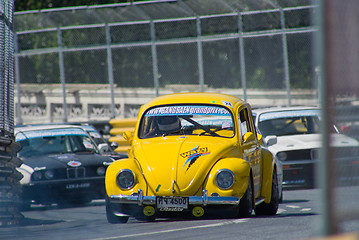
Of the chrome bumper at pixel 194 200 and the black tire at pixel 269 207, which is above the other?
the chrome bumper at pixel 194 200

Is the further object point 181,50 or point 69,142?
point 181,50

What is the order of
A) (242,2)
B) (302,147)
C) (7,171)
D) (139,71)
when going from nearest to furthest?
(7,171), (302,147), (242,2), (139,71)

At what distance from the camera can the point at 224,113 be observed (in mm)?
9078

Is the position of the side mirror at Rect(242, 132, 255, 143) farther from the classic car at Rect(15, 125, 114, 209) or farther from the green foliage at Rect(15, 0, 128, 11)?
the green foliage at Rect(15, 0, 128, 11)

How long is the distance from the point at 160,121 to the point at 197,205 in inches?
61.9

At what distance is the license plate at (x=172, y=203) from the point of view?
790cm

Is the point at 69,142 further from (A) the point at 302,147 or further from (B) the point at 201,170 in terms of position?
(B) the point at 201,170

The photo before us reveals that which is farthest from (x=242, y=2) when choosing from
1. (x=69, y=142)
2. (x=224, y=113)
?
(x=224, y=113)

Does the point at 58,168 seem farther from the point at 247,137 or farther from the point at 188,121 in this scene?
the point at 247,137

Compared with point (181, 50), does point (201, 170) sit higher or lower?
lower

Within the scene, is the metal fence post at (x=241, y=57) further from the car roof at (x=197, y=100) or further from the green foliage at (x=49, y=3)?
the green foliage at (x=49, y=3)

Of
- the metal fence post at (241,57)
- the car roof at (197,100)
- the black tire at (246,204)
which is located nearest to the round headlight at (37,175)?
the car roof at (197,100)

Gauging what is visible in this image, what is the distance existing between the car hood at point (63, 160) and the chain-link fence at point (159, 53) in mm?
6783

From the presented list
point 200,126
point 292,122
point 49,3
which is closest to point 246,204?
point 200,126
